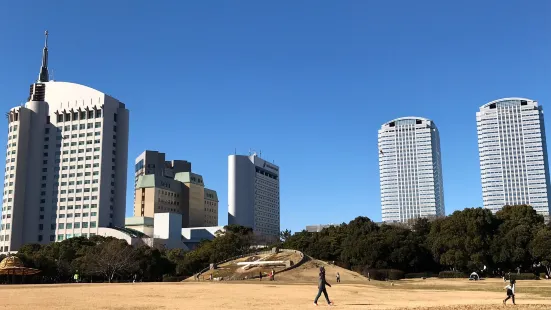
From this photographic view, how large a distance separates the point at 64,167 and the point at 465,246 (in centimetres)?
13359

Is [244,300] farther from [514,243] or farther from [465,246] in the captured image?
[514,243]

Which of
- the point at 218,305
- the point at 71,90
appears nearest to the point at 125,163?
the point at 71,90

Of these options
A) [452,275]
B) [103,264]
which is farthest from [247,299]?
[103,264]

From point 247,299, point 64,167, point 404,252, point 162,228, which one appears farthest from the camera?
point 162,228

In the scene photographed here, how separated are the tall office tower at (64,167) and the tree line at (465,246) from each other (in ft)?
308

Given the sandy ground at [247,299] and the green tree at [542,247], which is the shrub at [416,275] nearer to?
the green tree at [542,247]

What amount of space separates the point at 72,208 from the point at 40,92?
44.7 meters

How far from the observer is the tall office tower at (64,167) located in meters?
163

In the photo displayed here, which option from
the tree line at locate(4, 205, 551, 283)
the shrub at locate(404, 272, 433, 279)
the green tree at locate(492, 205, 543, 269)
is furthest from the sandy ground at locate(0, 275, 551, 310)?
the tree line at locate(4, 205, 551, 283)

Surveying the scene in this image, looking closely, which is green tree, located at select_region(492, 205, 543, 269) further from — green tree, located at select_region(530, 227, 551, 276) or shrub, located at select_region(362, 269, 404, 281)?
shrub, located at select_region(362, 269, 404, 281)

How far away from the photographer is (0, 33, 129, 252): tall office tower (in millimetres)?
162538

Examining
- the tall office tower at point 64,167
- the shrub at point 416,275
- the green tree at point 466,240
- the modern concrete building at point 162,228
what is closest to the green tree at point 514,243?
the green tree at point 466,240

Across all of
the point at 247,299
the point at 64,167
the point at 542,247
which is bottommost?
the point at 247,299

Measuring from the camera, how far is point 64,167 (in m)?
171
